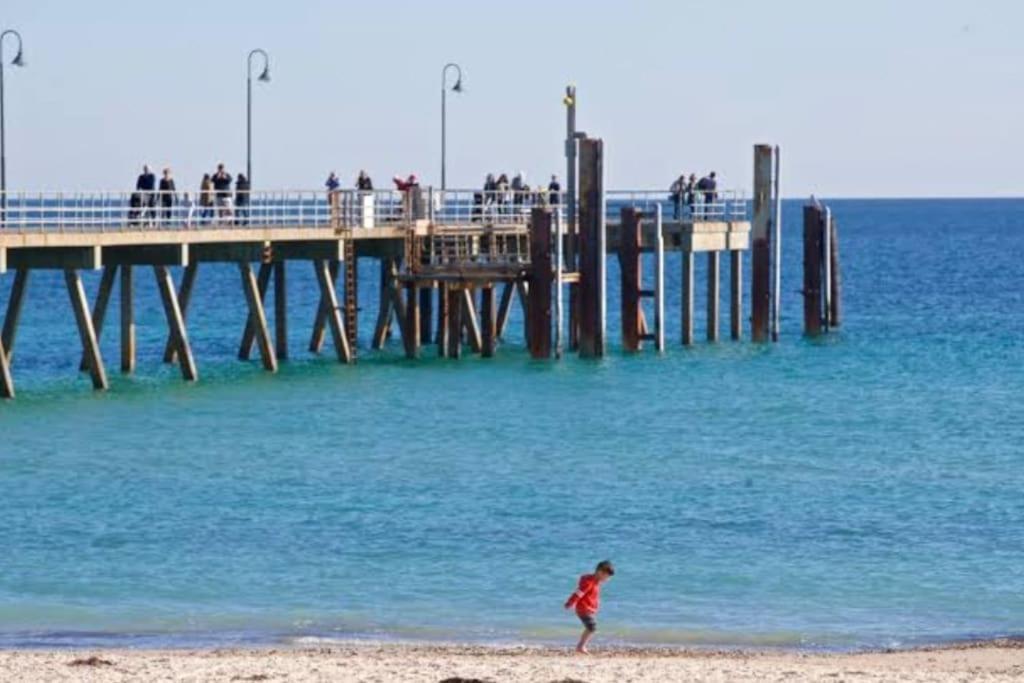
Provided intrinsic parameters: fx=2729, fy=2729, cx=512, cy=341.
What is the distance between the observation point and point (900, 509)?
109ft

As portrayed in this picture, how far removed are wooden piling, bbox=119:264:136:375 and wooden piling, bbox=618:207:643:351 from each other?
9.52 meters

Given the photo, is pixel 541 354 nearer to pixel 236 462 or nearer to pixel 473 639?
pixel 236 462

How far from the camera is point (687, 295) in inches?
2159

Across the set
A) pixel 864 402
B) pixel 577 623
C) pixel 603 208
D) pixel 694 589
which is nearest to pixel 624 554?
pixel 694 589

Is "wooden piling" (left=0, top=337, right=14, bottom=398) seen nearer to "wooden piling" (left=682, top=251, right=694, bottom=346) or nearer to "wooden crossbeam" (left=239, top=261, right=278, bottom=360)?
"wooden crossbeam" (left=239, top=261, right=278, bottom=360)

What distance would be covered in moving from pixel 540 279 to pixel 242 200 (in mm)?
6139

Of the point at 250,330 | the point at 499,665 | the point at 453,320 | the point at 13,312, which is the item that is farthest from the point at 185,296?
the point at 499,665

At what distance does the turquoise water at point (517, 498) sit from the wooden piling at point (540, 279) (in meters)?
0.86

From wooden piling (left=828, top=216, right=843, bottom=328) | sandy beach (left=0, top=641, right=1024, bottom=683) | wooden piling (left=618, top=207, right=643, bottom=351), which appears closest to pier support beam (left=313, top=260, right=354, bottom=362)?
wooden piling (left=618, top=207, right=643, bottom=351)

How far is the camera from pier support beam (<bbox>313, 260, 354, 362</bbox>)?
51625mm

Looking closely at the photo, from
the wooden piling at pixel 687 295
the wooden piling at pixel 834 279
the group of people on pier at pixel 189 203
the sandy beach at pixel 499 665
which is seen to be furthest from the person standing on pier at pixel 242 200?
the sandy beach at pixel 499 665

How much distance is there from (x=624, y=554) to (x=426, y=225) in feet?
81.0

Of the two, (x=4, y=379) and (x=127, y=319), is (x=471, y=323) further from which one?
(x=4, y=379)

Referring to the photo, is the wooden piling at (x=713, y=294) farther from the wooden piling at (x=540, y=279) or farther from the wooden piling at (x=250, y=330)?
the wooden piling at (x=250, y=330)
